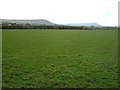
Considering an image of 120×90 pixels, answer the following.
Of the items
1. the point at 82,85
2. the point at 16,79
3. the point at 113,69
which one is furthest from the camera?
the point at 113,69

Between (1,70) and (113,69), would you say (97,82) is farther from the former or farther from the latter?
(1,70)

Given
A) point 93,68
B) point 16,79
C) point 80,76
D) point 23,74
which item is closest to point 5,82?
point 16,79

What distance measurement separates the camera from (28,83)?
31.1ft

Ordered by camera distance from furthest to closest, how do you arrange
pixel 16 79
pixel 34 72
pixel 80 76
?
pixel 34 72, pixel 80 76, pixel 16 79

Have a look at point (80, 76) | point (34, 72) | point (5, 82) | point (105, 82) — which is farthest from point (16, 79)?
point (105, 82)

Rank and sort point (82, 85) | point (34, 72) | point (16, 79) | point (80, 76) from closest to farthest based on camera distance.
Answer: point (82, 85) → point (16, 79) → point (80, 76) → point (34, 72)

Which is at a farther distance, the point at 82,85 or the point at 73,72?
the point at 73,72

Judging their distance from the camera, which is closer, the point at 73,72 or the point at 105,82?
the point at 105,82

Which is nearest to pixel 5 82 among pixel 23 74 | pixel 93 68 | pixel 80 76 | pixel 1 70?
pixel 23 74

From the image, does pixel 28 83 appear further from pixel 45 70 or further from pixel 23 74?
pixel 45 70

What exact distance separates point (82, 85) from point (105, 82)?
1.11m

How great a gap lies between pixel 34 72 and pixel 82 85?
3273 millimetres

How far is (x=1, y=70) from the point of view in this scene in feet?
39.5

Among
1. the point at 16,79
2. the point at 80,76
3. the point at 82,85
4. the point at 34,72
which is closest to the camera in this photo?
the point at 82,85
